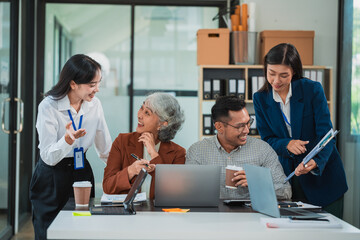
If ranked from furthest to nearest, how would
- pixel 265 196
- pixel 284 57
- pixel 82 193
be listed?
pixel 284 57 < pixel 82 193 < pixel 265 196

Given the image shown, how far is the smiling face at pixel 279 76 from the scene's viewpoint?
112 inches

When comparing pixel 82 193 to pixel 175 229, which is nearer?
pixel 175 229

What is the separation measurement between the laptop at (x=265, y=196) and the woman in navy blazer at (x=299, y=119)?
1.70 ft

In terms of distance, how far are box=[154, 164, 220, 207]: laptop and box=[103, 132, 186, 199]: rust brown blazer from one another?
31 cm

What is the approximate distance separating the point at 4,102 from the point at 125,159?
217 cm

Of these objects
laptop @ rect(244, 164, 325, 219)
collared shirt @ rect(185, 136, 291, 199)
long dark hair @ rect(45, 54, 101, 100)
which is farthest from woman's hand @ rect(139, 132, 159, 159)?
laptop @ rect(244, 164, 325, 219)

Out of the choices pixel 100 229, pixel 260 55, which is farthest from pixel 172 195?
pixel 260 55

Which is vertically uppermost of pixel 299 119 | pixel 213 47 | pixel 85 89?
pixel 213 47

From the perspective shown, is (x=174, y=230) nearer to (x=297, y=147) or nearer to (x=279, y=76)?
(x=297, y=147)

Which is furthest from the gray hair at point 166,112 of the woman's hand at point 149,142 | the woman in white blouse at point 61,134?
the woman in white blouse at point 61,134

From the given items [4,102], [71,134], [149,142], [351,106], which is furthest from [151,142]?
[351,106]

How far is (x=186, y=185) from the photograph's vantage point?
246 cm

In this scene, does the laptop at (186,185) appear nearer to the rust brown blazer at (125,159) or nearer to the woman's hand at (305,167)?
the rust brown blazer at (125,159)

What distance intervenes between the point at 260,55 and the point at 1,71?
8.14ft
